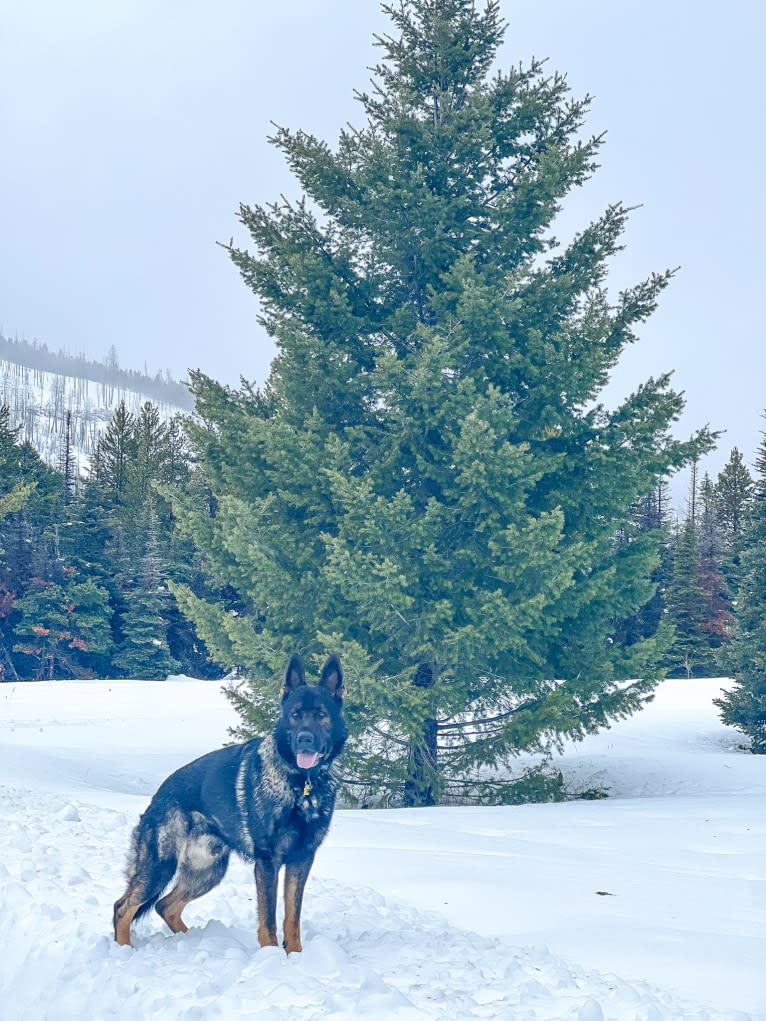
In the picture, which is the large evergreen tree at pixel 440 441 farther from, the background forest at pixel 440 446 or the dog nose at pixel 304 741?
the dog nose at pixel 304 741

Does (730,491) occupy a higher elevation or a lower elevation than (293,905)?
higher

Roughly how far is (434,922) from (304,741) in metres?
1.71

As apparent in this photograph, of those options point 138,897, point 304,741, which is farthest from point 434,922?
point 138,897

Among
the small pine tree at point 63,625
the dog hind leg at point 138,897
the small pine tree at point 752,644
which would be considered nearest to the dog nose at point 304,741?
the dog hind leg at point 138,897

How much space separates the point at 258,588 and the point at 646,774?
797cm

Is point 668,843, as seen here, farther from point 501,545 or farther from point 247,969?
point 247,969

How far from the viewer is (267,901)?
192 inches

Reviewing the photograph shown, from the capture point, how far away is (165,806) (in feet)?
17.2

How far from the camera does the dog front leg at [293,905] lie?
4938 millimetres

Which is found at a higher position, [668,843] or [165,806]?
[165,806]

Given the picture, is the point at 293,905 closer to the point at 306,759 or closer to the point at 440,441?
the point at 306,759

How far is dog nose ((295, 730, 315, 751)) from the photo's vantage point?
16.5 ft

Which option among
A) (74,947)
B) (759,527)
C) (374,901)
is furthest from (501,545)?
(759,527)

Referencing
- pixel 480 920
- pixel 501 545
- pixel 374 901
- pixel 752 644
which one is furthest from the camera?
pixel 752 644
